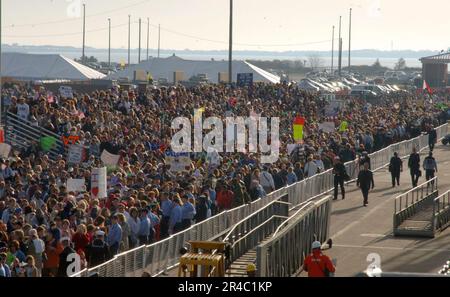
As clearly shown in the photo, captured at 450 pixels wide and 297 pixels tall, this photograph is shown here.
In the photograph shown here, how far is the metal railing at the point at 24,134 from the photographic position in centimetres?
3253

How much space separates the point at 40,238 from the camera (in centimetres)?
1770

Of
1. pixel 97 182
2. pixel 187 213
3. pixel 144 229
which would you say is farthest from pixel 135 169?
pixel 144 229

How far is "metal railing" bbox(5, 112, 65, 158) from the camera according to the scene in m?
32.5

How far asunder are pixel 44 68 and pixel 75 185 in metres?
50.9

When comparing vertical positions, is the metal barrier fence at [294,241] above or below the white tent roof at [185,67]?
below

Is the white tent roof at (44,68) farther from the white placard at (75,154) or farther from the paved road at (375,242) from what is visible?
the white placard at (75,154)

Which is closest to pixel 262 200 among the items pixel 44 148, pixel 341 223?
pixel 341 223

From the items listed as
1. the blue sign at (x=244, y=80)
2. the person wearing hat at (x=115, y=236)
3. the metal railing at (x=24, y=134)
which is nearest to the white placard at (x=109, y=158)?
the metal railing at (x=24, y=134)

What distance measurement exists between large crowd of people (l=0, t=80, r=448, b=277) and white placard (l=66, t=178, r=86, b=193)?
0.49 feet

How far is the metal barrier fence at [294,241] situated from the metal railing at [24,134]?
1089cm

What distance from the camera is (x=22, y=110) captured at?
33.6 metres

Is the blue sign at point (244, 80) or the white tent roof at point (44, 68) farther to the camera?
the white tent roof at point (44, 68)
